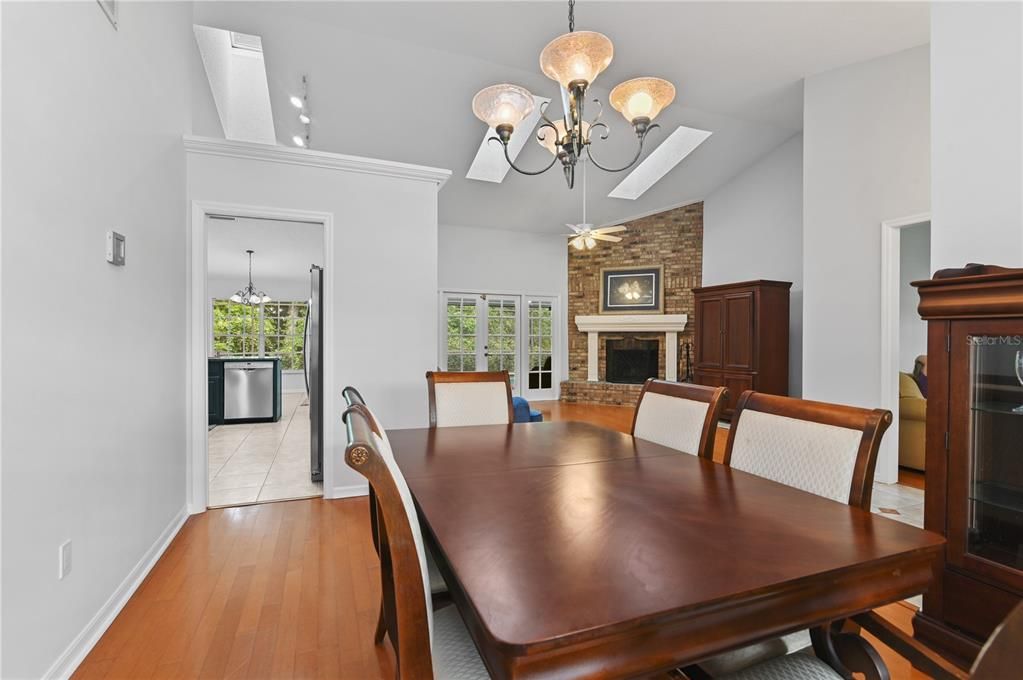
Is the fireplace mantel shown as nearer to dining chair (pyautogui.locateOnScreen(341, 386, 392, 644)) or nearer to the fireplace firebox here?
the fireplace firebox

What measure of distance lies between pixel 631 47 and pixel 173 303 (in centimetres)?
367

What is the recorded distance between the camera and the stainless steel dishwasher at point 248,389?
585cm

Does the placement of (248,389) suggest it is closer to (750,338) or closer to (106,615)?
(106,615)

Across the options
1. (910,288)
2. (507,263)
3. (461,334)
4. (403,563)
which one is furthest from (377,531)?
(507,263)

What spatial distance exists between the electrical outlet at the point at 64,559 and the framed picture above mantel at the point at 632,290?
7277 millimetres

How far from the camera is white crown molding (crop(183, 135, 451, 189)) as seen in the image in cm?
297

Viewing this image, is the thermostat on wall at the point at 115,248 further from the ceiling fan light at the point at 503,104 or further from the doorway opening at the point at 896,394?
the doorway opening at the point at 896,394

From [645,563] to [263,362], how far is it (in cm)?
606

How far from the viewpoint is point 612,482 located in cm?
138

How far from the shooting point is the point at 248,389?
19.5 ft

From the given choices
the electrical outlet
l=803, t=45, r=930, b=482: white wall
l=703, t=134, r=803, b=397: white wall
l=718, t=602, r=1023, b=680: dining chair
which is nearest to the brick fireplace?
l=703, t=134, r=803, b=397: white wall

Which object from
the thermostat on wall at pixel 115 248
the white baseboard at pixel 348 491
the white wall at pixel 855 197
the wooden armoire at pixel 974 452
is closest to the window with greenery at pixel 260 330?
the white baseboard at pixel 348 491

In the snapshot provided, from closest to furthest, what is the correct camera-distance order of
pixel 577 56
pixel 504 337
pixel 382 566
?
pixel 382 566 < pixel 577 56 < pixel 504 337
